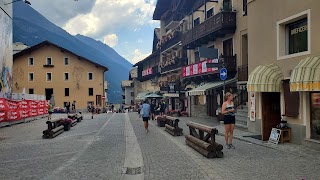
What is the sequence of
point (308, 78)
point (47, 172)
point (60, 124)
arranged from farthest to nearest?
point (60, 124)
point (308, 78)
point (47, 172)

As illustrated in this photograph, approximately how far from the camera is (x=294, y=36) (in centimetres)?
1363

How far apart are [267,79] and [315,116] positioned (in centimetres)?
251

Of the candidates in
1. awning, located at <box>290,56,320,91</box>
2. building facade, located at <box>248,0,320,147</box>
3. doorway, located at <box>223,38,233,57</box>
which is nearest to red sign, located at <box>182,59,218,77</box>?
doorway, located at <box>223,38,233,57</box>

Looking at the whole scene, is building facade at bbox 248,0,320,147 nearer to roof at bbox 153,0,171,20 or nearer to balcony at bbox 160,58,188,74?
balcony at bbox 160,58,188,74

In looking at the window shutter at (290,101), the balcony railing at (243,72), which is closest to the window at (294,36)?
the window shutter at (290,101)

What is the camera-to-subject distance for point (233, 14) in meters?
25.1

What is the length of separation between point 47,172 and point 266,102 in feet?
30.7

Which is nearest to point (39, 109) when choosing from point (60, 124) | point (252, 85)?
point (60, 124)

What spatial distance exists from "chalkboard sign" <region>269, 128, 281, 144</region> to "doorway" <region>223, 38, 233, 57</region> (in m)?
13.4

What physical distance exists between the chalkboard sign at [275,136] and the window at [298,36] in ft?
10.1

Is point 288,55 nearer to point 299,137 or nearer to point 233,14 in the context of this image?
point 299,137

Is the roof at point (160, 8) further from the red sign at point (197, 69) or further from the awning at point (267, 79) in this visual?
the awning at point (267, 79)

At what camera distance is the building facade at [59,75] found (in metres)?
63.0

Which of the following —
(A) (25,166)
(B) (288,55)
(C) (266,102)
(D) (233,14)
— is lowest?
(A) (25,166)
